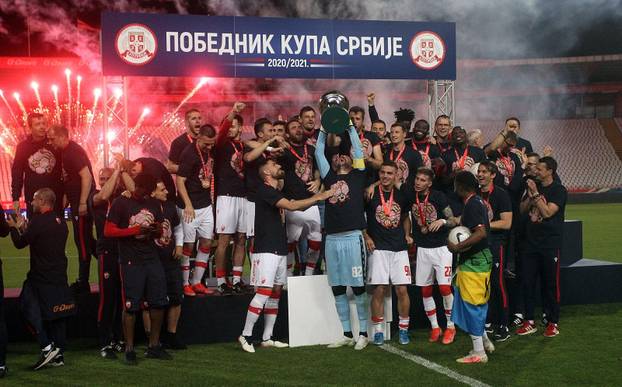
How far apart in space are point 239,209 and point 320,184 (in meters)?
0.94

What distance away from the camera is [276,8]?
1878 cm

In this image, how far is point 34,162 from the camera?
8.17 metres

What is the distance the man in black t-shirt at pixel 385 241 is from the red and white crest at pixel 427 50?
14.0 ft

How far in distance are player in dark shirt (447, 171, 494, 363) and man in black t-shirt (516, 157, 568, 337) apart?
142cm

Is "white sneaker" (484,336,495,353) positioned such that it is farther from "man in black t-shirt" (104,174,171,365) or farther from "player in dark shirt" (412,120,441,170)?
"man in black t-shirt" (104,174,171,365)

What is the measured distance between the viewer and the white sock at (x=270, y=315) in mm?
7832

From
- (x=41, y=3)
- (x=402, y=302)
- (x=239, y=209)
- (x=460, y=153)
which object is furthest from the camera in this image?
(x=41, y=3)

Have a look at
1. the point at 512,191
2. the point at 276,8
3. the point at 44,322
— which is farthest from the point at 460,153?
the point at 276,8

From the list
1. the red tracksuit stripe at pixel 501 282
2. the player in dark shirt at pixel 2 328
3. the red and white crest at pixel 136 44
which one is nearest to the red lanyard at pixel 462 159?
the red tracksuit stripe at pixel 501 282

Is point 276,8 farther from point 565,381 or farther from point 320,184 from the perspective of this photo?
point 565,381

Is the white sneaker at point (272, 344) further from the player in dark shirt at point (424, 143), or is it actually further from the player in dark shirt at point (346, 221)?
the player in dark shirt at point (424, 143)

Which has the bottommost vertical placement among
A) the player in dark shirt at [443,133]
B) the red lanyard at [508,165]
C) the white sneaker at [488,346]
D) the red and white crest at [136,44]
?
the white sneaker at [488,346]

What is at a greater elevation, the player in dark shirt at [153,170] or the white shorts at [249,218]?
the player in dark shirt at [153,170]

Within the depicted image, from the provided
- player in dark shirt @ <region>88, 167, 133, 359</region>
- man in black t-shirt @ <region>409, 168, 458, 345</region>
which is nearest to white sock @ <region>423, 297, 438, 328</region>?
man in black t-shirt @ <region>409, 168, 458, 345</region>
